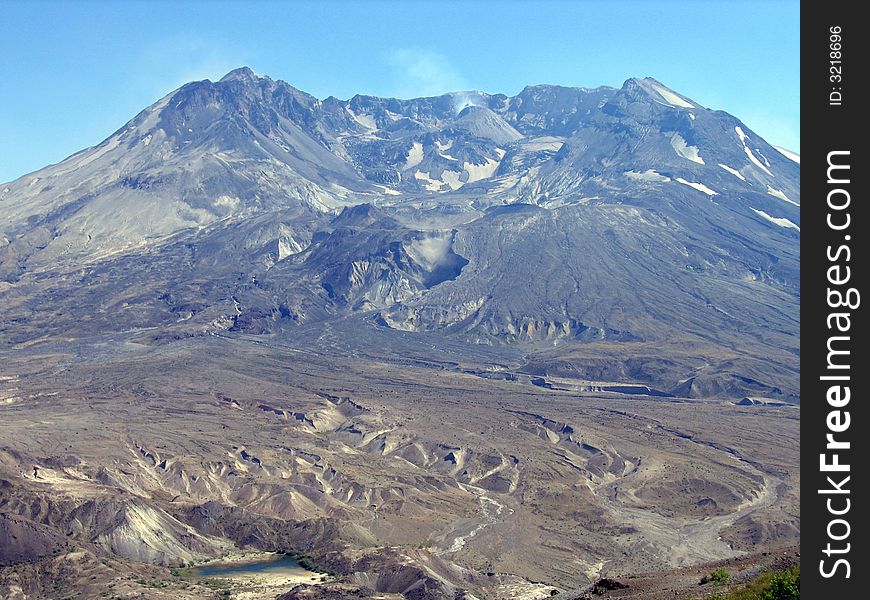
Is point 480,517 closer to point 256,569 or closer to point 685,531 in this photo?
point 685,531

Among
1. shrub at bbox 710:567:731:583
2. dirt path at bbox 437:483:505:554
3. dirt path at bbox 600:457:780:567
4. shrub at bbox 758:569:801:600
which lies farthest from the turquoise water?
shrub at bbox 758:569:801:600

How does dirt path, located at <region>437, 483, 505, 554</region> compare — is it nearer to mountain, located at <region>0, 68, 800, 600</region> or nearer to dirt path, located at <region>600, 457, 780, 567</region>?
mountain, located at <region>0, 68, 800, 600</region>

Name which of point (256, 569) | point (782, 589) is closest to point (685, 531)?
point (256, 569)

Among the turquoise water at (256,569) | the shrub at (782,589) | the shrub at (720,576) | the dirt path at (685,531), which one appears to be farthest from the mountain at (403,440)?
the shrub at (782,589)

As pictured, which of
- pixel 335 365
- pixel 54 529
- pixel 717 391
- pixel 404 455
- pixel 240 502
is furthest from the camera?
pixel 335 365
